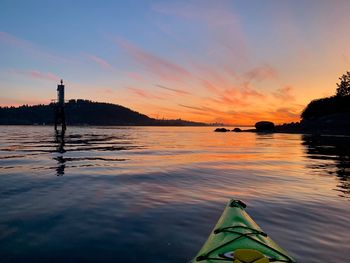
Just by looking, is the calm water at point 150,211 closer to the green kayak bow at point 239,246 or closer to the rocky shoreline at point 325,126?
the green kayak bow at point 239,246

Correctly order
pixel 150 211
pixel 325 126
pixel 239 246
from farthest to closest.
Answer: pixel 325 126, pixel 150 211, pixel 239 246

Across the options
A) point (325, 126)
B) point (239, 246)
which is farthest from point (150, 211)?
point (325, 126)

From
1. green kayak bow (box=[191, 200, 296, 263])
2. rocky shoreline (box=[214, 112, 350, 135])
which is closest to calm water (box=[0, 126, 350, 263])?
green kayak bow (box=[191, 200, 296, 263])

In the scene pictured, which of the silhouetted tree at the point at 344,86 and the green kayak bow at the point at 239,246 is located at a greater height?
the silhouetted tree at the point at 344,86

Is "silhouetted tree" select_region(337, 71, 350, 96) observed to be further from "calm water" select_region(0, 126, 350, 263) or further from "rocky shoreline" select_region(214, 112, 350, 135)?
Result: "calm water" select_region(0, 126, 350, 263)

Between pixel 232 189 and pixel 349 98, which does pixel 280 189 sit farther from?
pixel 349 98

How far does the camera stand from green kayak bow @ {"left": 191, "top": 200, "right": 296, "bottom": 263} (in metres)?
4.12

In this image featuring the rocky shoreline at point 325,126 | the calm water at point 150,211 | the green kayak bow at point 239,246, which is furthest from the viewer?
the rocky shoreline at point 325,126

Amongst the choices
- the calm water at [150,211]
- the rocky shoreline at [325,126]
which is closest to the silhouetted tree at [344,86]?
the rocky shoreline at [325,126]

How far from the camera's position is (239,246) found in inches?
198

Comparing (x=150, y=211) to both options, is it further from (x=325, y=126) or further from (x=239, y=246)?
(x=325, y=126)

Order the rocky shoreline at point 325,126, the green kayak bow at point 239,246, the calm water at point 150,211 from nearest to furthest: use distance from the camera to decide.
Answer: the green kayak bow at point 239,246 → the calm water at point 150,211 → the rocky shoreline at point 325,126

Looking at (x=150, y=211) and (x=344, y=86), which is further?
(x=344, y=86)

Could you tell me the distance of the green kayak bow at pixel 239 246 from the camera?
4.12 meters
